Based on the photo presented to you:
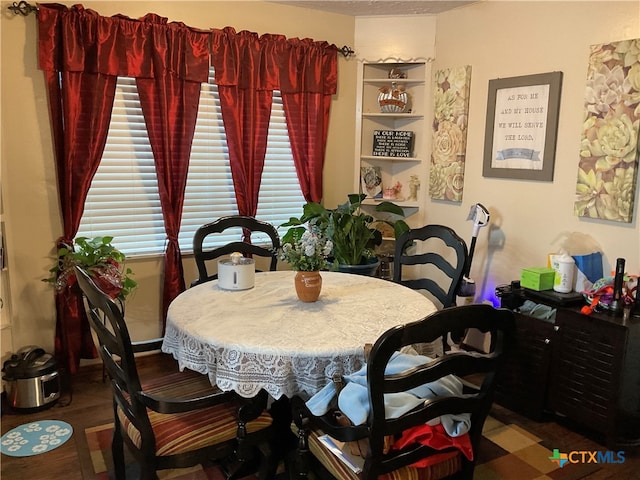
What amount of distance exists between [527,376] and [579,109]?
5.10 feet

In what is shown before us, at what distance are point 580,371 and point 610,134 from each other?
1.28 metres

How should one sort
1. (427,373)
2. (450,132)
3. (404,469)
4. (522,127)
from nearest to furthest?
(427,373), (404,469), (522,127), (450,132)

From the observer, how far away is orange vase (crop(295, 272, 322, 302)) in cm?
240

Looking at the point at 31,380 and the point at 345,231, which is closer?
the point at 31,380

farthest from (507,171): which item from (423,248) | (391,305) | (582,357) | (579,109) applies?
(391,305)

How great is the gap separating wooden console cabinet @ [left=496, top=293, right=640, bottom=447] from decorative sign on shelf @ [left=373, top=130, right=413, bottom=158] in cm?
165

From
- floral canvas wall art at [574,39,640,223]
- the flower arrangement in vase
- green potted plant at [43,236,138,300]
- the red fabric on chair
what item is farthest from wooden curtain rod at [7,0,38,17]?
floral canvas wall art at [574,39,640,223]

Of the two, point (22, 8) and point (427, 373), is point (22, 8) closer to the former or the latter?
point (22, 8)

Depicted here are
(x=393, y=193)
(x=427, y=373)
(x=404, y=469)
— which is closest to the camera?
(x=427, y=373)

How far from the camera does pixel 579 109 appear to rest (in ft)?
10.1

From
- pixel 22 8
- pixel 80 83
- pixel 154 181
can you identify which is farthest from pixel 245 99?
pixel 22 8

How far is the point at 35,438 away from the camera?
8.87 ft

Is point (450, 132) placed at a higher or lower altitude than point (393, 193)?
higher

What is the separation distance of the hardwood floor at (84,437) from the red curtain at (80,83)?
220 millimetres
